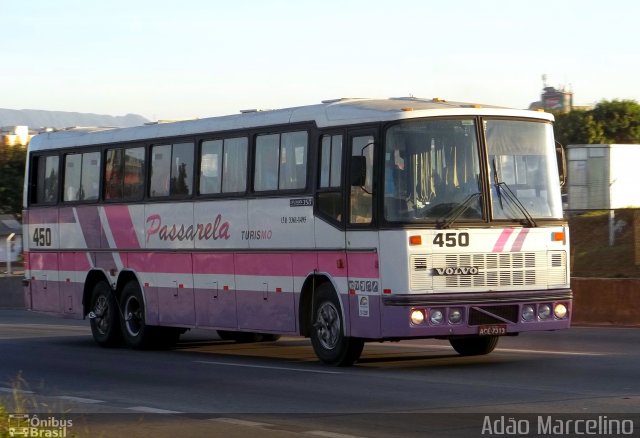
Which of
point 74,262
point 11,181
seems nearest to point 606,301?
point 74,262

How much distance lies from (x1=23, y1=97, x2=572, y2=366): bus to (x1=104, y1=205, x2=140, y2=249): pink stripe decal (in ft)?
0.77

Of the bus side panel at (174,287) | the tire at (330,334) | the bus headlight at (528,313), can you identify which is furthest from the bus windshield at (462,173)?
the bus side panel at (174,287)

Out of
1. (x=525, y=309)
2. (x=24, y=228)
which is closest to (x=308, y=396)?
(x=525, y=309)

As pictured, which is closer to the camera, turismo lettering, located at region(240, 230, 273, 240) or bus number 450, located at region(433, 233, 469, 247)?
bus number 450, located at region(433, 233, 469, 247)

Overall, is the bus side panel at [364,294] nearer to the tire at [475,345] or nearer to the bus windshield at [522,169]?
the bus windshield at [522,169]

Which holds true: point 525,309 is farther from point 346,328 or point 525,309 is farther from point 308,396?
point 308,396

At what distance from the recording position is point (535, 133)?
51.2ft

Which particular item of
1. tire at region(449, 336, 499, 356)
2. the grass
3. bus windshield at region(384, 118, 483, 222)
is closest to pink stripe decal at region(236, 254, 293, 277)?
bus windshield at region(384, 118, 483, 222)

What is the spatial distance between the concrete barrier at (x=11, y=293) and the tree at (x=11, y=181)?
90.0ft

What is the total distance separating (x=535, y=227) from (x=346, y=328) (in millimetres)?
2650

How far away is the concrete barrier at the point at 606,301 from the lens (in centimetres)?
2103

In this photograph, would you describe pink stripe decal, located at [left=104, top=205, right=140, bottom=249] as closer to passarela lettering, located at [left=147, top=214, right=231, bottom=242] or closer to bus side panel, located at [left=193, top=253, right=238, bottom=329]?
passarela lettering, located at [left=147, top=214, right=231, bottom=242]

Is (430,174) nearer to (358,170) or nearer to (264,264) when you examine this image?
(358,170)

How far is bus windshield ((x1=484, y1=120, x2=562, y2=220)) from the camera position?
1511 cm
